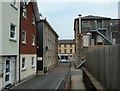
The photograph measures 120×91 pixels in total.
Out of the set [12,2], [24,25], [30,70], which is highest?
[12,2]

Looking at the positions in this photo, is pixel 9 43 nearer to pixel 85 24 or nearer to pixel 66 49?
pixel 85 24

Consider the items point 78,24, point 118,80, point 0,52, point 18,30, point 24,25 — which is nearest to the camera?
point 118,80

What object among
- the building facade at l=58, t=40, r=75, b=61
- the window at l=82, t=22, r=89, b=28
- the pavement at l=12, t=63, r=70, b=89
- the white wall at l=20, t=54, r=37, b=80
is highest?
the window at l=82, t=22, r=89, b=28

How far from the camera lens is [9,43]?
47.0 ft

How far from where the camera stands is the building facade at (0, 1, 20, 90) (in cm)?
1303

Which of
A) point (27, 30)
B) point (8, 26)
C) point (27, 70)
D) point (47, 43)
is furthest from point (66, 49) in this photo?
point (8, 26)

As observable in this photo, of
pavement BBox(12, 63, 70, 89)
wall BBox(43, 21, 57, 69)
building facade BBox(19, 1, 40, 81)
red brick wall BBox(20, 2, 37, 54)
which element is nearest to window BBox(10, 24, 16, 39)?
building facade BBox(19, 1, 40, 81)

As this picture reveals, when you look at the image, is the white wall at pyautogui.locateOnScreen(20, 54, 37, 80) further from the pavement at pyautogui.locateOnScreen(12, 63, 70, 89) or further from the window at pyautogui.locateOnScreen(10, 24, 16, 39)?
the window at pyautogui.locateOnScreen(10, 24, 16, 39)

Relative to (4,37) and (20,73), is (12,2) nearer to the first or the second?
(4,37)

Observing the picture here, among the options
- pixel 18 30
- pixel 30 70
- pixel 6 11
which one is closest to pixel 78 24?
pixel 30 70

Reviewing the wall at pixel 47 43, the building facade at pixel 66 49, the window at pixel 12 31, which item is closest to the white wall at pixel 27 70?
the window at pixel 12 31

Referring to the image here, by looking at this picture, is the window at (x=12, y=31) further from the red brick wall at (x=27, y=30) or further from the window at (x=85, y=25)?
the window at (x=85, y=25)

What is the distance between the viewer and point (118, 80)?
4.41 meters

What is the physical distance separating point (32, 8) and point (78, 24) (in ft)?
65.8
